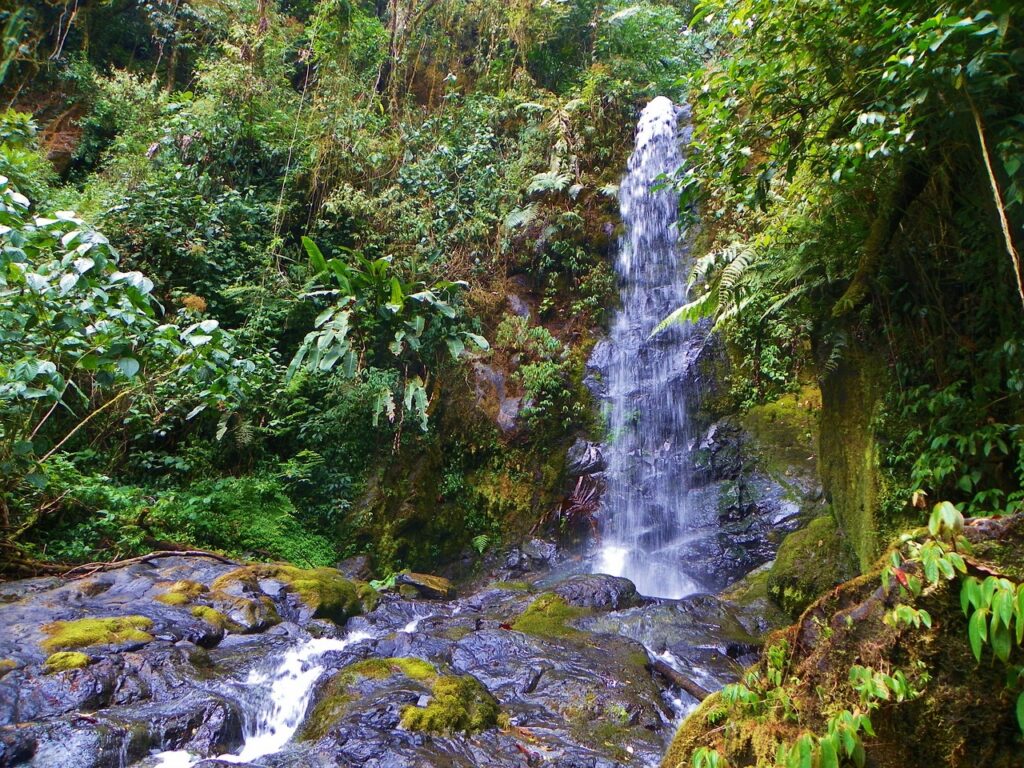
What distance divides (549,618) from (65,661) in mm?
3821

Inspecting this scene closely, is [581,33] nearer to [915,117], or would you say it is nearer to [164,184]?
[164,184]

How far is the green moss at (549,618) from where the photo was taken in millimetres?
5727

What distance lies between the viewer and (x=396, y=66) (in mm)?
12883

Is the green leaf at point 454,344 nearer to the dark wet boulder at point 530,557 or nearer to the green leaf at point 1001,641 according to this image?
the dark wet boulder at point 530,557

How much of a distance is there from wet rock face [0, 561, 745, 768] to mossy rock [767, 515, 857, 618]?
2.63ft

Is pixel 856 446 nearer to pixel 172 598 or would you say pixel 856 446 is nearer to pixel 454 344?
pixel 454 344

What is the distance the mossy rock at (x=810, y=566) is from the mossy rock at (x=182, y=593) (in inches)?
216

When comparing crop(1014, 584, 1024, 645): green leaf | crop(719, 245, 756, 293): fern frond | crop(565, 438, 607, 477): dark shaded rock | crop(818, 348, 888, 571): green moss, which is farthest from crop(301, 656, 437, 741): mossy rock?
crop(565, 438, 607, 477): dark shaded rock

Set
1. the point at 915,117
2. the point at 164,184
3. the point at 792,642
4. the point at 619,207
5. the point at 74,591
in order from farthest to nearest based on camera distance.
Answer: the point at 619,207, the point at 164,184, the point at 74,591, the point at 915,117, the point at 792,642

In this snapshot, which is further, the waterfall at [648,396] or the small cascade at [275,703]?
the waterfall at [648,396]

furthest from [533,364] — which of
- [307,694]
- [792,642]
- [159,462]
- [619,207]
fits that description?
[792,642]


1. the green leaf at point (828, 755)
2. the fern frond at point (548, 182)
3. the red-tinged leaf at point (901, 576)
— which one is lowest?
the green leaf at point (828, 755)

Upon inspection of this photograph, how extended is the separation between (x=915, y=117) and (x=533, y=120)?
10193 mm

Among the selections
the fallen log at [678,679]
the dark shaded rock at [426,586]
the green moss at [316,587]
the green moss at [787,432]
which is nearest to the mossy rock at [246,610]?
the green moss at [316,587]
